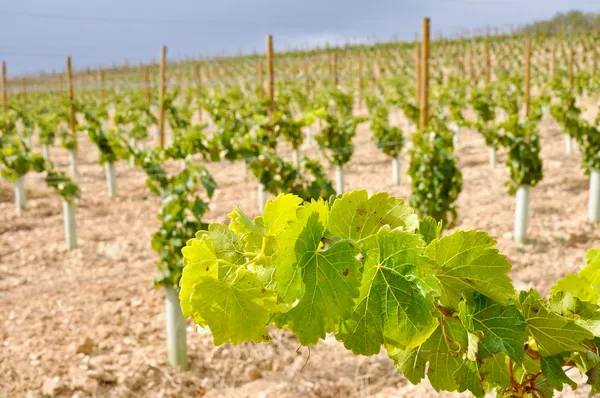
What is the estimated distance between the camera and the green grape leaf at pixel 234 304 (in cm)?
95

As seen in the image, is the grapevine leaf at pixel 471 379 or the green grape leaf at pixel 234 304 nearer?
the green grape leaf at pixel 234 304

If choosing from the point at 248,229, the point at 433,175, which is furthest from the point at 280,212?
the point at 433,175

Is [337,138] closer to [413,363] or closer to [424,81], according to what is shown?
[424,81]

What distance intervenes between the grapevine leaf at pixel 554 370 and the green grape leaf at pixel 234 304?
0.55 m

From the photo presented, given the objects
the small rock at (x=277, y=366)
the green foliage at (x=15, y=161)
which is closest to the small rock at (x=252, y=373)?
the small rock at (x=277, y=366)

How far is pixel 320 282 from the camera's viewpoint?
961mm

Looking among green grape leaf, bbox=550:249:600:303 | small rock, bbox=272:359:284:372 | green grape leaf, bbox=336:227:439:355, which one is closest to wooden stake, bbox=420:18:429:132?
small rock, bbox=272:359:284:372

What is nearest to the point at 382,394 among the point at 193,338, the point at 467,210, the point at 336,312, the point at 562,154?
the point at 193,338

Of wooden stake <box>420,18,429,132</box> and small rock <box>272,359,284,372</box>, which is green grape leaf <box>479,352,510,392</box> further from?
wooden stake <box>420,18,429,132</box>

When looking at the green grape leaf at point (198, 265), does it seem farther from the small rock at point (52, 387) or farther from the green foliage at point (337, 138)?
the green foliage at point (337, 138)

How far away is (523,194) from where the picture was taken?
22.8ft

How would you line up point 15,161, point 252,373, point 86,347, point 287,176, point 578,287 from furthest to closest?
point 15,161, point 287,176, point 86,347, point 252,373, point 578,287

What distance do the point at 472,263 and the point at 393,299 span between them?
0.18 meters

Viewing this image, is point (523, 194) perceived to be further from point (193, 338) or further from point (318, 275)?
point (318, 275)
